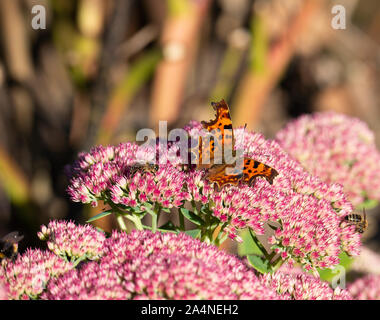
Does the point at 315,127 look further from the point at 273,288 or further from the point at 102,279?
the point at 102,279

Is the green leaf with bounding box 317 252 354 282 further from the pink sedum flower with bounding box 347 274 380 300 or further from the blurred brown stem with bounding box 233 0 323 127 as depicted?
the blurred brown stem with bounding box 233 0 323 127

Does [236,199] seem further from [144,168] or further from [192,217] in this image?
[144,168]

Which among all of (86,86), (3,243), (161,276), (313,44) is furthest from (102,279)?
(313,44)

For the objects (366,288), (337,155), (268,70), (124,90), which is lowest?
(366,288)

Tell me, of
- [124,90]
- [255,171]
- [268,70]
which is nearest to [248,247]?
[255,171]

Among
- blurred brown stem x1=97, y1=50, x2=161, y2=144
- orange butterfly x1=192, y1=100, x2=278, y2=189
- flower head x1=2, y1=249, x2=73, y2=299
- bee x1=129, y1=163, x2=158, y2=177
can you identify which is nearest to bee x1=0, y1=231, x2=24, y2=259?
flower head x1=2, y1=249, x2=73, y2=299

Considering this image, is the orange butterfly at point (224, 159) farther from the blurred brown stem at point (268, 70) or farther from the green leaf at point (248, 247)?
the blurred brown stem at point (268, 70)
